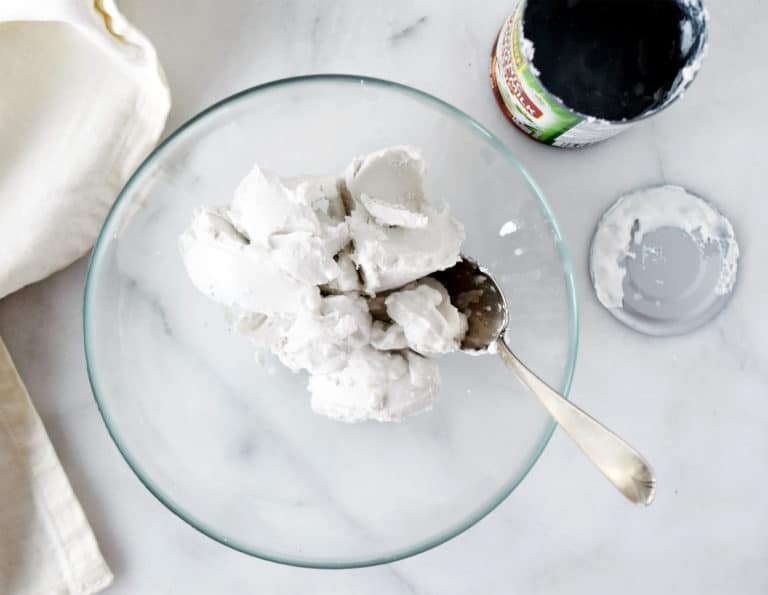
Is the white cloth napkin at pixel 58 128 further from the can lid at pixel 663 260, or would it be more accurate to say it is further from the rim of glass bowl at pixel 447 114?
the can lid at pixel 663 260

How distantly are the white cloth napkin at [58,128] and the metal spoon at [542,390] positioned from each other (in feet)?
1.17

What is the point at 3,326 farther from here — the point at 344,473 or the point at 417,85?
the point at 417,85

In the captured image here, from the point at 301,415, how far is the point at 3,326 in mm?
344

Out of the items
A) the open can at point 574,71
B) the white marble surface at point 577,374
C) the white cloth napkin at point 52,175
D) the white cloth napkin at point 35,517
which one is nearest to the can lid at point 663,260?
the white marble surface at point 577,374

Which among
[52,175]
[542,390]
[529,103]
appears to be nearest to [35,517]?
[52,175]

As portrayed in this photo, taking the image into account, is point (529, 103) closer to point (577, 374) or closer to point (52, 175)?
point (577, 374)

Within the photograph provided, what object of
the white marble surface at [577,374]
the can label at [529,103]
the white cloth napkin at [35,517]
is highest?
the can label at [529,103]

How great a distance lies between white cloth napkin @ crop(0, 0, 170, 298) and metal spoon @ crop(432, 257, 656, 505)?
1.17 ft

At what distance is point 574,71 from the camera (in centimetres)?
73

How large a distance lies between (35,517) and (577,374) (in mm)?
616

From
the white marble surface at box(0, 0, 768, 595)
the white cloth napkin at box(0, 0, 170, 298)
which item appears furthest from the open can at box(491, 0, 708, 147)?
the white cloth napkin at box(0, 0, 170, 298)

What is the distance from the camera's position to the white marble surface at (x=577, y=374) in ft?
2.79

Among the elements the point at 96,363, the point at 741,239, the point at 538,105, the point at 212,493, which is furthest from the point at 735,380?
the point at 96,363

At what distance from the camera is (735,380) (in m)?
0.88
